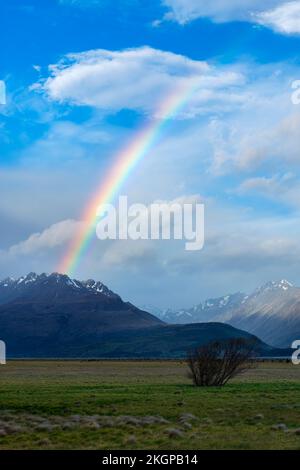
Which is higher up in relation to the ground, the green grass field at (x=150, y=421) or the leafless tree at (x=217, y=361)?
the leafless tree at (x=217, y=361)

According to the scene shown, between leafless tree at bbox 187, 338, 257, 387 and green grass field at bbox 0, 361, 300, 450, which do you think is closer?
green grass field at bbox 0, 361, 300, 450

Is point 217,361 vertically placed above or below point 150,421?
above

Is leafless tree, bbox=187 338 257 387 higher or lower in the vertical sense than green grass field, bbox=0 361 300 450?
higher

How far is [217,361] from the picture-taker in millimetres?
69125

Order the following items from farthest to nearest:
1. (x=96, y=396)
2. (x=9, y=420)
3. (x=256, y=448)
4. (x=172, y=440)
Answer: (x=96, y=396) < (x=9, y=420) < (x=172, y=440) < (x=256, y=448)

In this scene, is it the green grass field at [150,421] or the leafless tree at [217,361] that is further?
the leafless tree at [217,361]

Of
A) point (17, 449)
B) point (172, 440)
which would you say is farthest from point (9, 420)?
point (172, 440)

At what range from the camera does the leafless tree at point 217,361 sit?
6838 centimetres

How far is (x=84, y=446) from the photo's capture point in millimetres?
27953

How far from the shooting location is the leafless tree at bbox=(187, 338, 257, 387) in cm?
6838

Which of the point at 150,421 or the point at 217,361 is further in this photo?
the point at 217,361

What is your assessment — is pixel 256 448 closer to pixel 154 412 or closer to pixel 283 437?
pixel 283 437
